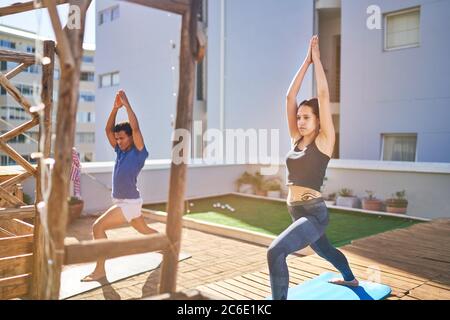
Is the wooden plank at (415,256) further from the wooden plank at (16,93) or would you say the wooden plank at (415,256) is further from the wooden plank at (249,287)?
the wooden plank at (16,93)

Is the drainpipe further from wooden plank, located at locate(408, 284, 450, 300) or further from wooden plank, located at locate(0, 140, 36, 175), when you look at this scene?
wooden plank, located at locate(408, 284, 450, 300)

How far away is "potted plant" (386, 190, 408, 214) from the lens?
1063 centimetres

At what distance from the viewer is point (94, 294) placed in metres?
5.16

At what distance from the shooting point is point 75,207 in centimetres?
973

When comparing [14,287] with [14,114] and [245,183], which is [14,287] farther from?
[14,114]

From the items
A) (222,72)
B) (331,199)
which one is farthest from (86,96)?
(331,199)

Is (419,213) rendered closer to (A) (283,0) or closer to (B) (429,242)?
(B) (429,242)

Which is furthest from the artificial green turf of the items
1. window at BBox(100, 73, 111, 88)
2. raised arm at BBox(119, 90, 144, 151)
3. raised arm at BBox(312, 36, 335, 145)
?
window at BBox(100, 73, 111, 88)

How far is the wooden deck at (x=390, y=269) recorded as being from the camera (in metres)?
4.57

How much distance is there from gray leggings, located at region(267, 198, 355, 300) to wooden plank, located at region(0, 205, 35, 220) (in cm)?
326

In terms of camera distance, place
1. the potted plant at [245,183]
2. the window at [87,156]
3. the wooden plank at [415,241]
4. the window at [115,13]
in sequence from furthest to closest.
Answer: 1. the window at [87,156]
2. the window at [115,13]
3. the potted plant at [245,183]
4. the wooden plank at [415,241]

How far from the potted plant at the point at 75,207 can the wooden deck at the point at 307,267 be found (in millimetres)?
3211

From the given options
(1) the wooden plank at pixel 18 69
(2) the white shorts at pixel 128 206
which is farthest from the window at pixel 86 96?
(2) the white shorts at pixel 128 206
